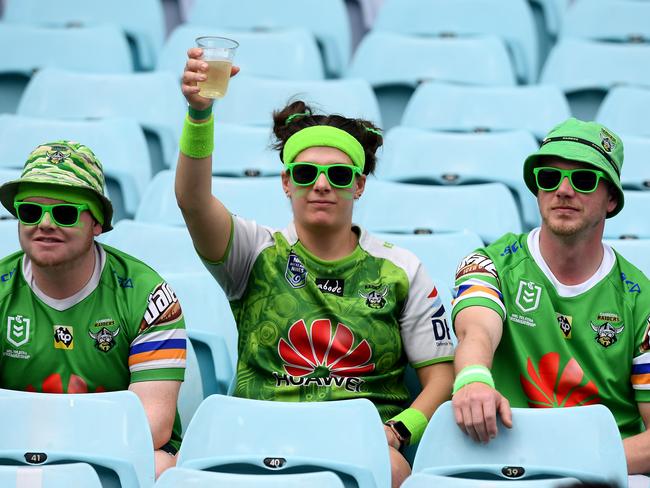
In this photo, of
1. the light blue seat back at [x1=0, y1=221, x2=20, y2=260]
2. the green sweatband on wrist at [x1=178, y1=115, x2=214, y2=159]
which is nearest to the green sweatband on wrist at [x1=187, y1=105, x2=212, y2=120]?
the green sweatband on wrist at [x1=178, y1=115, x2=214, y2=159]

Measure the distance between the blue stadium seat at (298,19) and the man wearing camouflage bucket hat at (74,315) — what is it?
315 cm

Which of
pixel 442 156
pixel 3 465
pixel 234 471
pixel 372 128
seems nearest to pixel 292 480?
pixel 234 471

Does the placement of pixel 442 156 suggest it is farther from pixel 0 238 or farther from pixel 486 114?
pixel 0 238

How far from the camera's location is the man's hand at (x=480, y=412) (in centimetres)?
271

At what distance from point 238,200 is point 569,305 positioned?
1530mm

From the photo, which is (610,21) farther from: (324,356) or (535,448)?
(535,448)

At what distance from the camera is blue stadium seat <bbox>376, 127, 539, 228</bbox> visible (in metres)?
4.66

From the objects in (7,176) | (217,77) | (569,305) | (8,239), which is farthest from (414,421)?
(7,176)

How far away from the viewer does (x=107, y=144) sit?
4.73m

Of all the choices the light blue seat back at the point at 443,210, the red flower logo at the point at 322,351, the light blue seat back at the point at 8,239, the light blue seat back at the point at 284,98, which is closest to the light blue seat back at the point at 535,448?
the red flower logo at the point at 322,351

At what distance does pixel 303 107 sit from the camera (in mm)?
3545

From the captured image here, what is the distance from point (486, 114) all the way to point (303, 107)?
185 centimetres

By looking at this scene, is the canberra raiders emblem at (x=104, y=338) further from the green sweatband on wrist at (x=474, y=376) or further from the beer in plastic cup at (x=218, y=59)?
A: the green sweatband on wrist at (x=474, y=376)

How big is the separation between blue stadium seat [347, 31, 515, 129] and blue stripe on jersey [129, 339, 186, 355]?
2.86 meters
